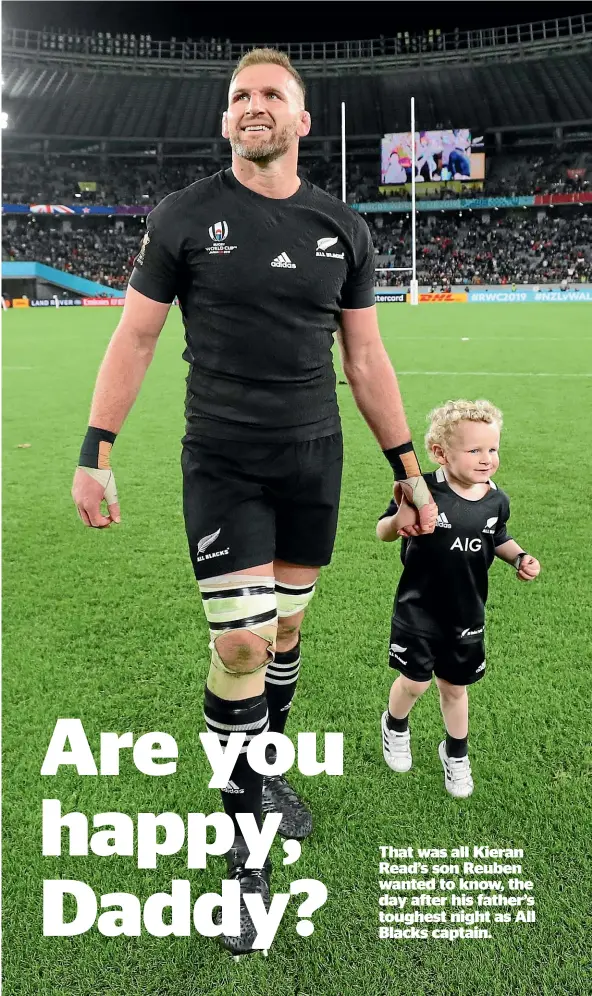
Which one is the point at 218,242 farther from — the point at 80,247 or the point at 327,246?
the point at 80,247

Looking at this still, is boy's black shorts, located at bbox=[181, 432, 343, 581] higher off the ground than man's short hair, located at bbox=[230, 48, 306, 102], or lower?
lower

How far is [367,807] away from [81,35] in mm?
69350

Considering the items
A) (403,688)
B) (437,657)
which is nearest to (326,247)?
(437,657)

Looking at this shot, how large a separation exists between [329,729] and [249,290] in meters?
1.84

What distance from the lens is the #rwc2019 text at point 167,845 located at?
234 cm

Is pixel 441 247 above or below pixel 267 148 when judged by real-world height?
above

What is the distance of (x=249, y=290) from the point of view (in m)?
2.36

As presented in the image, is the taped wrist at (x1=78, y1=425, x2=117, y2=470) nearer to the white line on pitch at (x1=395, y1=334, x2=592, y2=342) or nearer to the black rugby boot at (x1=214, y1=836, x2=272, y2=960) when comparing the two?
the black rugby boot at (x1=214, y1=836, x2=272, y2=960)

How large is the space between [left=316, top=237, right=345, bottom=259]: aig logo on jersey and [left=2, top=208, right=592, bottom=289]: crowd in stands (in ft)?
146

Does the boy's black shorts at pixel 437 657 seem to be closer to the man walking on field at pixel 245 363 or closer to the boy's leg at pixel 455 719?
the boy's leg at pixel 455 719

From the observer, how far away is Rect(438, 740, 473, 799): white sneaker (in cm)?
284

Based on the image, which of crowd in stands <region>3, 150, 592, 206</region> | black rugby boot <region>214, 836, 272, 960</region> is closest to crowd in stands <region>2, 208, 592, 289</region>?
crowd in stands <region>3, 150, 592, 206</region>

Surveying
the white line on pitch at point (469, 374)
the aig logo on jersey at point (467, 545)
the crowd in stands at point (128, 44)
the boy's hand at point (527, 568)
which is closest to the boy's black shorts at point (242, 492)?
the aig logo on jersey at point (467, 545)

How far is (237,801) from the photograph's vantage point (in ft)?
8.32
